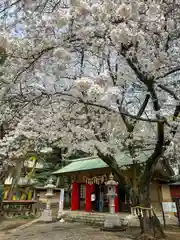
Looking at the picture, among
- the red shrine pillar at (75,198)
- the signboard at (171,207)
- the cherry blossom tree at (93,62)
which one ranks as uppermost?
the cherry blossom tree at (93,62)

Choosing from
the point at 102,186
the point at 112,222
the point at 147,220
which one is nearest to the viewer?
the point at 147,220

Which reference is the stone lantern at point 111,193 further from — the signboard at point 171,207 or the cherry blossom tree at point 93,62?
the cherry blossom tree at point 93,62

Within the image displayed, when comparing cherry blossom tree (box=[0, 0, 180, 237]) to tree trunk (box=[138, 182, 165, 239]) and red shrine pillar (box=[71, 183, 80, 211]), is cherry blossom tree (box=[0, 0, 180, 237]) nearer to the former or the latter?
tree trunk (box=[138, 182, 165, 239])

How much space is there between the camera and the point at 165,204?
9.50m

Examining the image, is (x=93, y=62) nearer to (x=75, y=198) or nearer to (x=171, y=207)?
(x=171, y=207)

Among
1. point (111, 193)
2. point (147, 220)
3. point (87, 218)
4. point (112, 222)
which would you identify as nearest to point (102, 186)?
point (87, 218)

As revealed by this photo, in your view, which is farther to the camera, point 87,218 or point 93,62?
point 87,218

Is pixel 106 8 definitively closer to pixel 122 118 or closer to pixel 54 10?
pixel 54 10

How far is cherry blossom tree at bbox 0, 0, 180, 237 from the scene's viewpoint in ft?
12.3

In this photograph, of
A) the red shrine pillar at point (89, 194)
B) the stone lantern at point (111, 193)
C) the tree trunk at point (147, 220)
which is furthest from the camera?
the red shrine pillar at point (89, 194)

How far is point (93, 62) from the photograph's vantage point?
264 inches

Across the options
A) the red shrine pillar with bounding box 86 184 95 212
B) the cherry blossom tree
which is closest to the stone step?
the red shrine pillar with bounding box 86 184 95 212

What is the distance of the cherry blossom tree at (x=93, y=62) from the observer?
3748 mm

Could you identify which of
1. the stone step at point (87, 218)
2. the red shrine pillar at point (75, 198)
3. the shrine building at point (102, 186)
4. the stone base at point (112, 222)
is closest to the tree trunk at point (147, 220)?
the stone base at point (112, 222)
